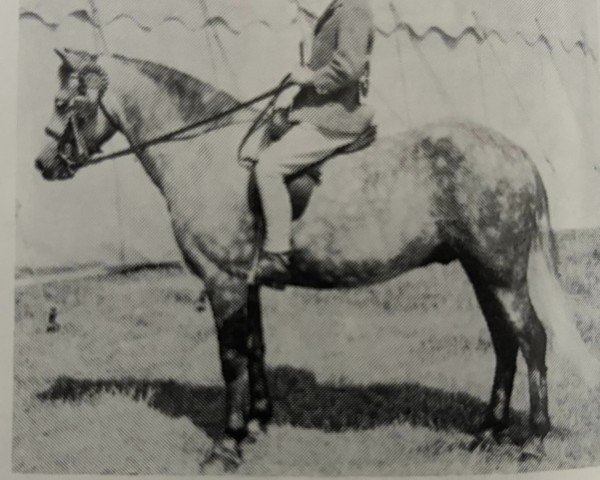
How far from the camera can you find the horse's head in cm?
52

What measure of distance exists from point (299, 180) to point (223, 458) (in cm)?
21

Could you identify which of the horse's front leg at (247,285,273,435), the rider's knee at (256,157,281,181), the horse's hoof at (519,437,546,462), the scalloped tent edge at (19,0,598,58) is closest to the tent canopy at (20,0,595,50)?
the scalloped tent edge at (19,0,598,58)

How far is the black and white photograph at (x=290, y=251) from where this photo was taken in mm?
501

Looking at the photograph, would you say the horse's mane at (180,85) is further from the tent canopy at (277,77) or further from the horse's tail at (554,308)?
the horse's tail at (554,308)

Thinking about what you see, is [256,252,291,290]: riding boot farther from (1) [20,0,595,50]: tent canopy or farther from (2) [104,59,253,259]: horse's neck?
(1) [20,0,595,50]: tent canopy

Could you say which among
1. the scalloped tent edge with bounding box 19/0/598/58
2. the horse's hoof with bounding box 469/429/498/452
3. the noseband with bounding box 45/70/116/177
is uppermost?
the scalloped tent edge with bounding box 19/0/598/58

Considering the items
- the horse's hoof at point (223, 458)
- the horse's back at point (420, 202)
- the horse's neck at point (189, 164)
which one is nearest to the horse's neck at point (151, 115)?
the horse's neck at point (189, 164)

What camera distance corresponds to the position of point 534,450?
52 centimetres

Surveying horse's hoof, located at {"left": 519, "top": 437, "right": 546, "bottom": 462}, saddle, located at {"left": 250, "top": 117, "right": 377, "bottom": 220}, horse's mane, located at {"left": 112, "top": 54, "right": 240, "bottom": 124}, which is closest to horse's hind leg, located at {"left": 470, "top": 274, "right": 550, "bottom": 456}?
horse's hoof, located at {"left": 519, "top": 437, "right": 546, "bottom": 462}

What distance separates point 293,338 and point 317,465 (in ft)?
0.30

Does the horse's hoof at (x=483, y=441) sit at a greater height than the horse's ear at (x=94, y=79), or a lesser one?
lesser

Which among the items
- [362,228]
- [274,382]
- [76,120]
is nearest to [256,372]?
[274,382]

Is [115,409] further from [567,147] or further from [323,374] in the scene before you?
[567,147]

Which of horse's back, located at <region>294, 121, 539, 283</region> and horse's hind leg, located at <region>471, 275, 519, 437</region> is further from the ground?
horse's back, located at <region>294, 121, 539, 283</region>
